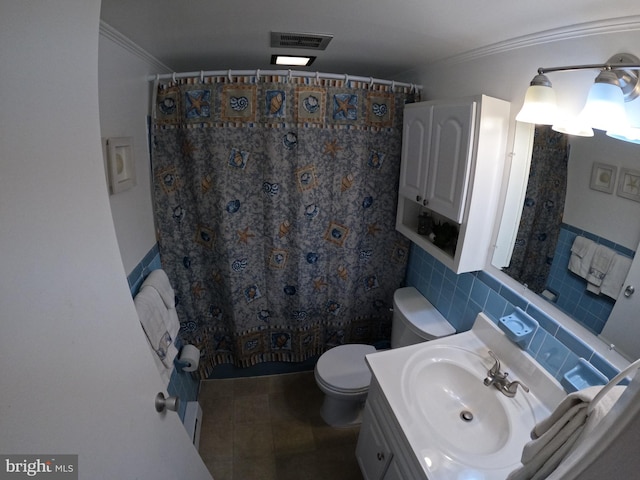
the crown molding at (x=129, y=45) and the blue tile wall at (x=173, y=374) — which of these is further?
the blue tile wall at (x=173, y=374)

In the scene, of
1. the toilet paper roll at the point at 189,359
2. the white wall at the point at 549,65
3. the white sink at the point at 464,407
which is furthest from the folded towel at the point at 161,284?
the white wall at the point at 549,65

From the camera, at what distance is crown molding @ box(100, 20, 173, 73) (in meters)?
1.06

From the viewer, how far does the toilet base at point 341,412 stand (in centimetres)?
183

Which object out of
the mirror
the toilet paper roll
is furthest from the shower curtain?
the toilet paper roll

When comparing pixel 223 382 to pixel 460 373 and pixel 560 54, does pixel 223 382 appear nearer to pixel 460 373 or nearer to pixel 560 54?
pixel 460 373

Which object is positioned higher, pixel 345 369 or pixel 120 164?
pixel 120 164

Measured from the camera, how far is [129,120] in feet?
4.35

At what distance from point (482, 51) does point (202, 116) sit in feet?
4.61

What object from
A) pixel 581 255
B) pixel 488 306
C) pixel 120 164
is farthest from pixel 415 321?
pixel 120 164

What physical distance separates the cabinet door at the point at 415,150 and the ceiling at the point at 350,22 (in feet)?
0.95

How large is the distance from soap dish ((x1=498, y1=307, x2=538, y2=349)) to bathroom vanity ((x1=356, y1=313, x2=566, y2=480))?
0.19 ft

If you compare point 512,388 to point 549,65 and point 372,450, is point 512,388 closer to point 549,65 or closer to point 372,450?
point 372,450

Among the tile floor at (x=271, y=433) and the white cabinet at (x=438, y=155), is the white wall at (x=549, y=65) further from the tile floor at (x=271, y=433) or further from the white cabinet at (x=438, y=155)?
the tile floor at (x=271, y=433)

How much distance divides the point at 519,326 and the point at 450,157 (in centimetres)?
80
